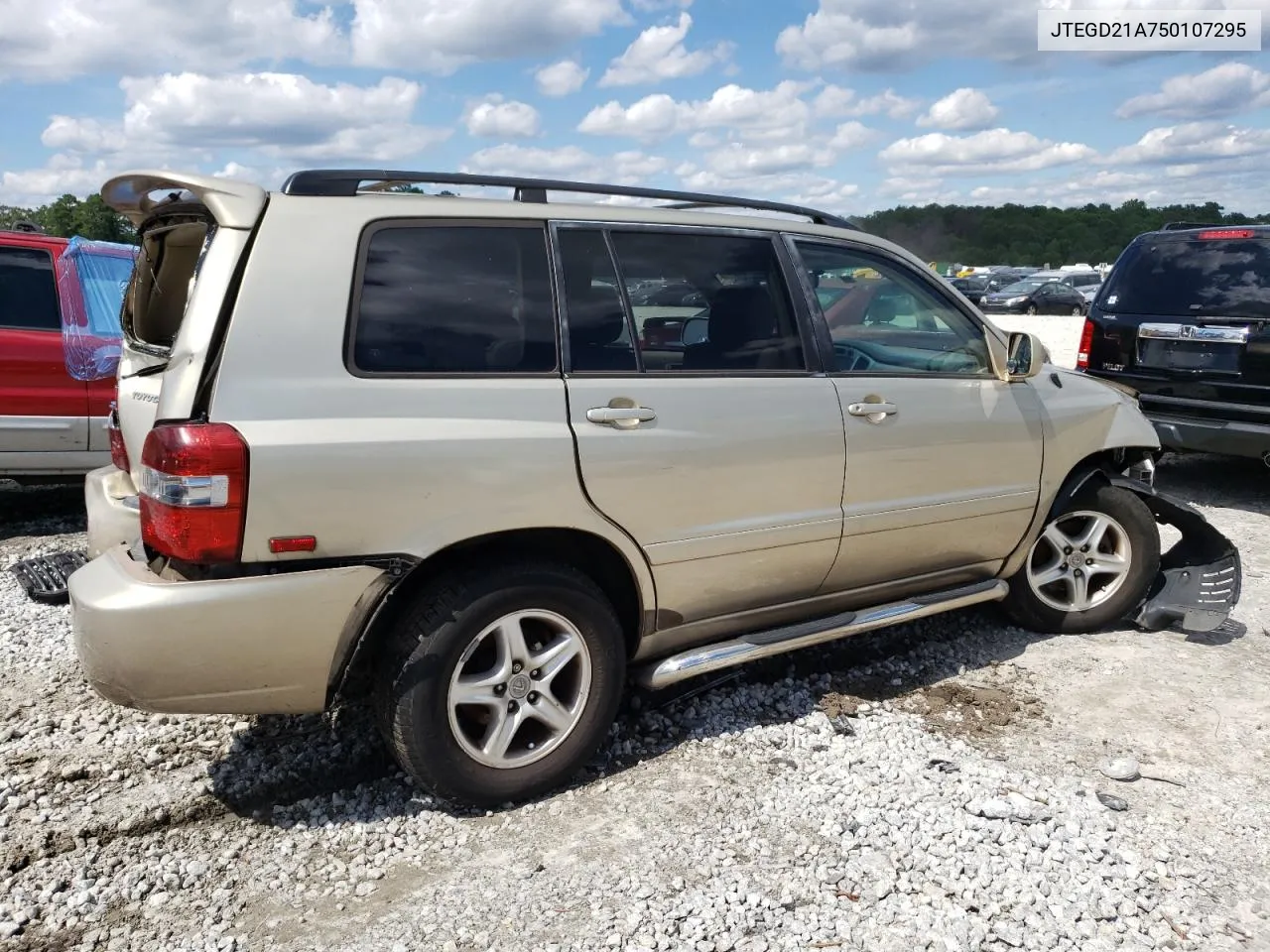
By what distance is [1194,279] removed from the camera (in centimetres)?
689

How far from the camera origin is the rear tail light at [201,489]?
8.30ft

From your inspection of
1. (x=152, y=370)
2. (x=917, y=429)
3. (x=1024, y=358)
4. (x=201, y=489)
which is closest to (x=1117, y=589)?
(x=1024, y=358)

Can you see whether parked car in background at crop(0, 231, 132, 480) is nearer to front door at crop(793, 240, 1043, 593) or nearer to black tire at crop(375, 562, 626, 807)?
black tire at crop(375, 562, 626, 807)

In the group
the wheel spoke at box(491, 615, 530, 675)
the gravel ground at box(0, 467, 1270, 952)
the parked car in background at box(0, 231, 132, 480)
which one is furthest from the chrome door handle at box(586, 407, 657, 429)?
the parked car in background at box(0, 231, 132, 480)

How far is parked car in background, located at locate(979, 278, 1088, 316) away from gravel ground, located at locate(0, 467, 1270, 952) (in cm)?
3195

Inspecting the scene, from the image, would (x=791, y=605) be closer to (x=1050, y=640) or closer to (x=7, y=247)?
(x=1050, y=640)

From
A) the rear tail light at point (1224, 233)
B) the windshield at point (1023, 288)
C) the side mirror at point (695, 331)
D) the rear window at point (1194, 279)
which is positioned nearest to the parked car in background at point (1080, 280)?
the windshield at point (1023, 288)

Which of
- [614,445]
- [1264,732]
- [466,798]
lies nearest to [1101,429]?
[1264,732]

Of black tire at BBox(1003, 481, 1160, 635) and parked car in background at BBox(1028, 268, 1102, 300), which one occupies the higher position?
parked car in background at BBox(1028, 268, 1102, 300)

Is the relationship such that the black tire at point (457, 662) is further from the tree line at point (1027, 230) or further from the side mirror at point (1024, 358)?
the tree line at point (1027, 230)

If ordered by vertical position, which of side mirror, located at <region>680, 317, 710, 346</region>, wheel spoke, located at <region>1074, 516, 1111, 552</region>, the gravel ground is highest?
side mirror, located at <region>680, 317, 710, 346</region>

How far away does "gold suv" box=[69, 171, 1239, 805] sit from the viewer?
264 cm

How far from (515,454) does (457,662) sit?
0.65m

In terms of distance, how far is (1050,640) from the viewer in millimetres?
4621
